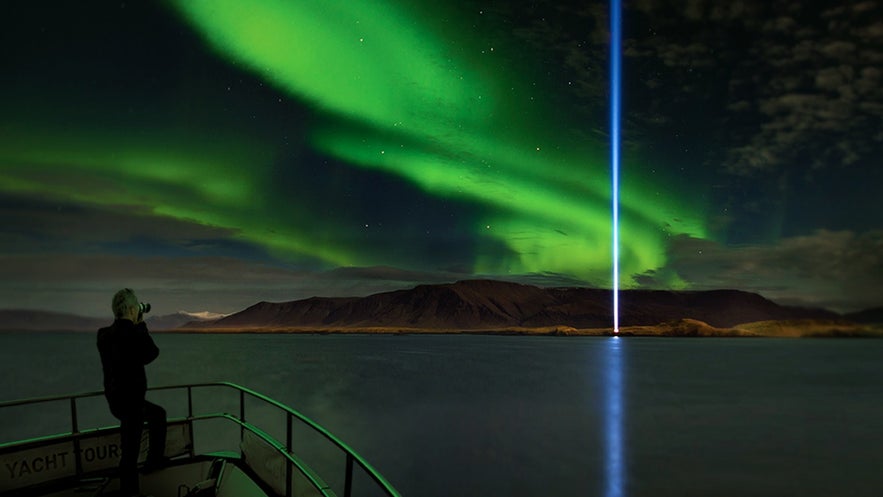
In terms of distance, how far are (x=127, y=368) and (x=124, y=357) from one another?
0.13m

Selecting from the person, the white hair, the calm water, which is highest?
the white hair

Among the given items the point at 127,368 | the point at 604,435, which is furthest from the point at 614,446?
the point at 127,368

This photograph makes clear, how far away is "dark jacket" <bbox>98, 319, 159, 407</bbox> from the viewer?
5.35 metres

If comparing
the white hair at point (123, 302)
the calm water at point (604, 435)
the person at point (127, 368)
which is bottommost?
the calm water at point (604, 435)

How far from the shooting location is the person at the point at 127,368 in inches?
211

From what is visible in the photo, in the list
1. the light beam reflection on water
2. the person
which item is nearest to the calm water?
the light beam reflection on water

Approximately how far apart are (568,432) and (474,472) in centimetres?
1355

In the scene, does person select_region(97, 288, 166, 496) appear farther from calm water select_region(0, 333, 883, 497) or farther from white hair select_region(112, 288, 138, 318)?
calm water select_region(0, 333, 883, 497)

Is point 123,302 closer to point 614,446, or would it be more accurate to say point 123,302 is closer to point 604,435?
point 614,446

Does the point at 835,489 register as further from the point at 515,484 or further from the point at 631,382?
the point at 631,382

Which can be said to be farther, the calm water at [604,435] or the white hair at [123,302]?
the calm water at [604,435]

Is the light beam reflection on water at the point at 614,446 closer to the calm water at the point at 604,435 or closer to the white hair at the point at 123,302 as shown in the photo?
the calm water at the point at 604,435

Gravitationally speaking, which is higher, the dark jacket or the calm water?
the dark jacket

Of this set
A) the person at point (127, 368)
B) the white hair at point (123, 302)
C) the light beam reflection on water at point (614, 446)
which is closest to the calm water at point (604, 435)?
the light beam reflection on water at point (614, 446)
